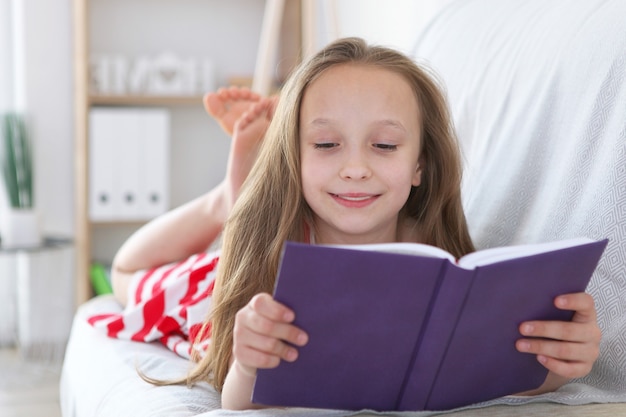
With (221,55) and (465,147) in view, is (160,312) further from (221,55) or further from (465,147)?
(221,55)

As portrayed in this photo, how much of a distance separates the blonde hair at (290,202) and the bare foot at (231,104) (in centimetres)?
50

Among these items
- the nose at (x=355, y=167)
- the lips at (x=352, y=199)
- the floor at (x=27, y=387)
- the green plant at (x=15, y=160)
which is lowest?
the floor at (x=27, y=387)

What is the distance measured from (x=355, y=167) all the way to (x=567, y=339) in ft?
1.08

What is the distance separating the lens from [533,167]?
1156 mm

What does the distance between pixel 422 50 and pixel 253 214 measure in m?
0.70

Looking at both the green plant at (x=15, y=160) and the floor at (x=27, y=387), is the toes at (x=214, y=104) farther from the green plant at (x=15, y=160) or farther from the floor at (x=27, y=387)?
the green plant at (x=15, y=160)

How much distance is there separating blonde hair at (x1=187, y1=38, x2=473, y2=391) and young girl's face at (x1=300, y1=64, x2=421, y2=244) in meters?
0.02

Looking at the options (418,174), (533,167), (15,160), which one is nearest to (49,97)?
(15,160)

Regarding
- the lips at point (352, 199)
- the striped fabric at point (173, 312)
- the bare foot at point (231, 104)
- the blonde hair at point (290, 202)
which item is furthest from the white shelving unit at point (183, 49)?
the lips at point (352, 199)

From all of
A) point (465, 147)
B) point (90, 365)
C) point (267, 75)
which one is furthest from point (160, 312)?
point (267, 75)

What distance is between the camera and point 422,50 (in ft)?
5.37

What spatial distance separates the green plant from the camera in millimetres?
2895

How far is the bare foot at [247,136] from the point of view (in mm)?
1541

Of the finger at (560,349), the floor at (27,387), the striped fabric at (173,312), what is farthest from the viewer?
the floor at (27,387)
